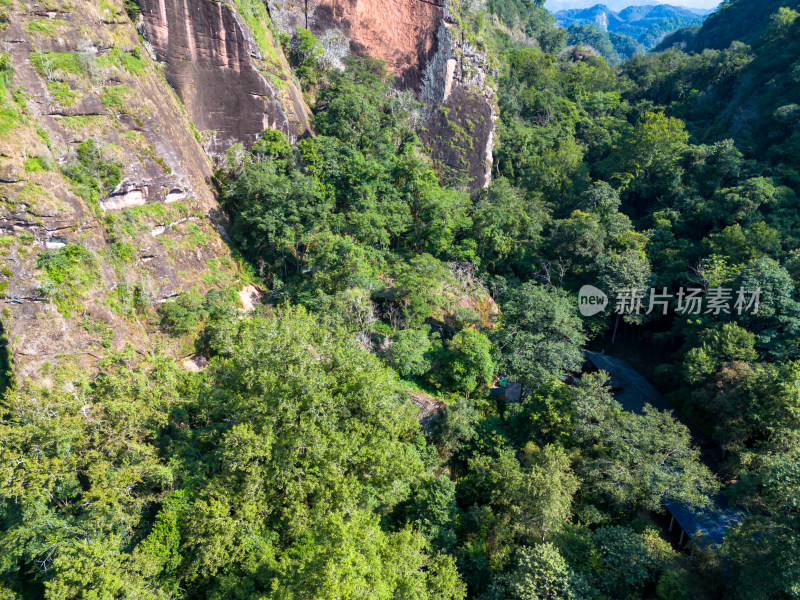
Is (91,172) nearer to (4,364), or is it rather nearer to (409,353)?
(4,364)

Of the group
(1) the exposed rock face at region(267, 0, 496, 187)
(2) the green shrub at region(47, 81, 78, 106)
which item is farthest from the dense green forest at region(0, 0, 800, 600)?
(2) the green shrub at region(47, 81, 78, 106)

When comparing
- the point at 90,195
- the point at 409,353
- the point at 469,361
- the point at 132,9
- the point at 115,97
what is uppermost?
the point at 132,9

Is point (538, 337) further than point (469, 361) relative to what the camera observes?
Yes

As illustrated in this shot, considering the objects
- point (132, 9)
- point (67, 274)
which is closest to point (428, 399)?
point (67, 274)

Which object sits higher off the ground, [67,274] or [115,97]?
[115,97]

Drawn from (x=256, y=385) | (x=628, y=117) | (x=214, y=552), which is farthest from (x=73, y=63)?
(x=628, y=117)

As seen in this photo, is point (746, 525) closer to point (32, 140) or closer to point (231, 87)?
point (32, 140)

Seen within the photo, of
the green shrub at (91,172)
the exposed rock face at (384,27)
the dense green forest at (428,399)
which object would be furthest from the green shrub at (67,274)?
the exposed rock face at (384,27)
